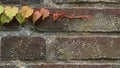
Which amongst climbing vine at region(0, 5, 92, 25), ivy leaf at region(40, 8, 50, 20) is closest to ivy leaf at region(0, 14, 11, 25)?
climbing vine at region(0, 5, 92, 25)

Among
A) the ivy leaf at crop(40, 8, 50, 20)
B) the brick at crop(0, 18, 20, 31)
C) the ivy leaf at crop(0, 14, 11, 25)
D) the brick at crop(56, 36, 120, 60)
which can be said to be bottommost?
the brick at crop(56, 36, 120, 60)

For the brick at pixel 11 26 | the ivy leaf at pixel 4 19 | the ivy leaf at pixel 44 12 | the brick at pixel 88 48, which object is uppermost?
the ivy leaf at pixel 44 12

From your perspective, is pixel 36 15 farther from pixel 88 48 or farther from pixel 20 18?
pixel 88 48

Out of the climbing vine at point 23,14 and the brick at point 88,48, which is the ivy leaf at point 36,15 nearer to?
the climbing vine at point 23,14

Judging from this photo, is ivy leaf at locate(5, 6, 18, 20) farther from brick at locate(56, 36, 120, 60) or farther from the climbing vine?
brick at locate(56, 36, 120, 60)

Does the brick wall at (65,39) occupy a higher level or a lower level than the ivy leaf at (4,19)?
lower

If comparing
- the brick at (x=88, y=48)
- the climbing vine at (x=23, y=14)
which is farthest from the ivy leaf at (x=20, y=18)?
the brick at (x=88, y=48)
